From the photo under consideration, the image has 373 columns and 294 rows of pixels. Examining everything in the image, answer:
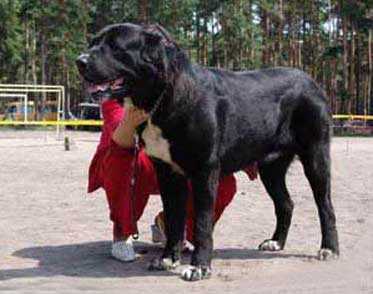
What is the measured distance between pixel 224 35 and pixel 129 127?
65.7m

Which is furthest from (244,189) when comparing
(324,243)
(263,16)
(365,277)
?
(263,16)

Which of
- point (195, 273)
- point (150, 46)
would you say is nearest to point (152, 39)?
point (150, 46)

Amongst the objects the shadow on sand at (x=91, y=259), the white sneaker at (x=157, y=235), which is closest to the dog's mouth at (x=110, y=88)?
the shadow on sand at (x=91, y=259)

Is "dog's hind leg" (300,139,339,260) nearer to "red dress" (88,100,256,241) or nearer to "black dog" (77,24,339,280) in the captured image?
"black dog" (77,24,339,280)

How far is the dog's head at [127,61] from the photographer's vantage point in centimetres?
522

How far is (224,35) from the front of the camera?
233 ft

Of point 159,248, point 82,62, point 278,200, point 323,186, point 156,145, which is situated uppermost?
point 82,62

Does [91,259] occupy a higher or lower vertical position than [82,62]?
lower

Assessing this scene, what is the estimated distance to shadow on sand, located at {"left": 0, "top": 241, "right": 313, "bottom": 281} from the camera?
19.9 ft

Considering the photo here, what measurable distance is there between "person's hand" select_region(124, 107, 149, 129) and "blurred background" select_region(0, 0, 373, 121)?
172ft

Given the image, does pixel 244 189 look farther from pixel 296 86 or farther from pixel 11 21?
pixel 11 21

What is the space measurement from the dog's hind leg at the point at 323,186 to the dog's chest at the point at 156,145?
55.2 inches

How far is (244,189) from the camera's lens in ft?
41.1

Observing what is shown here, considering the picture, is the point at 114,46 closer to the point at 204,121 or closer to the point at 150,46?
the point at 150,46
